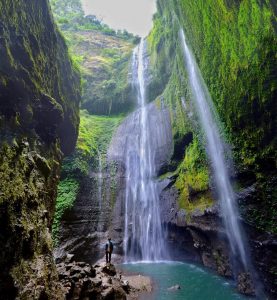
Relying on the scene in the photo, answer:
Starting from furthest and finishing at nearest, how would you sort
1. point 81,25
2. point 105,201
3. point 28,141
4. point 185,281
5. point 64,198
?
1. point 81,25
2. point 105,201
3. point 64,198
4. point 185,281
5. point 28,141

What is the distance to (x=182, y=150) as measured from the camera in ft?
56.9

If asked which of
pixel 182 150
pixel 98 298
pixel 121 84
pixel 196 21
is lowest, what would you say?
pixel 98 298

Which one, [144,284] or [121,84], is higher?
[121,84]

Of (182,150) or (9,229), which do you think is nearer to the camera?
(9,229)

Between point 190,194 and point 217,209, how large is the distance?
8.52ft

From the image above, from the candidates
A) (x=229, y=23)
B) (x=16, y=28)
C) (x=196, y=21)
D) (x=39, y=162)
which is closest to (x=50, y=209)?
(x=39, y=162)

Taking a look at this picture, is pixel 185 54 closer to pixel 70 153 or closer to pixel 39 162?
pixel 70 153

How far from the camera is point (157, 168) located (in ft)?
60.3

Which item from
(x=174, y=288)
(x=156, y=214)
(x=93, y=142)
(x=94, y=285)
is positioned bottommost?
(x=174, y=288)

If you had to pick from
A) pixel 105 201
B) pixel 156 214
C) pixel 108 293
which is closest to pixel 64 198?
pixel 105 201

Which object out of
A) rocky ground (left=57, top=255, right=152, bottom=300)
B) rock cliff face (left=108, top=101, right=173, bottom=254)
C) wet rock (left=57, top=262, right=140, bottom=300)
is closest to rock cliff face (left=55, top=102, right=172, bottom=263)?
rock cliff face (left=108, top=101, right=173, bottom=254)

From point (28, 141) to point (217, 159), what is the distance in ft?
25.2

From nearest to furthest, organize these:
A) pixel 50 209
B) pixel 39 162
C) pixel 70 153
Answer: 1. pixel 39 162
2. pixel 50 209
3. pixel 70 153

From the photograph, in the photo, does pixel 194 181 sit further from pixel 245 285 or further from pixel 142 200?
pixel 245 285
